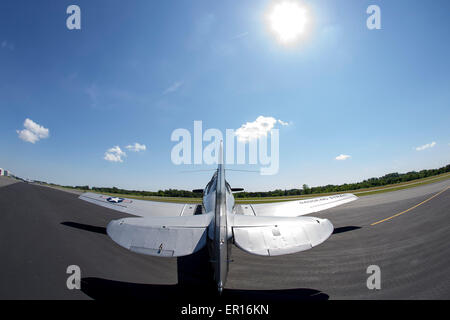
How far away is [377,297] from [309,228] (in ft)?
7.42

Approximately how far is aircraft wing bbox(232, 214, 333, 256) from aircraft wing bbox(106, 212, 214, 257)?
2.44ft

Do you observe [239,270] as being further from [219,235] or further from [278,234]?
[219,235]

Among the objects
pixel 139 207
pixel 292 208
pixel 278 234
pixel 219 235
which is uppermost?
pixel 219 235

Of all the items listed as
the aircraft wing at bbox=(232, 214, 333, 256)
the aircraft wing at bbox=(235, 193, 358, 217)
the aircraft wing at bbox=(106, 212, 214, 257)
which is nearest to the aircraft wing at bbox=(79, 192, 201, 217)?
the aircraft wing at bbox=(235, 193, 358, 217)

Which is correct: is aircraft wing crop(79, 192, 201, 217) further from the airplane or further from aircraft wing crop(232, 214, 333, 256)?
aircraft wing crop(232, 214, 333, 256)

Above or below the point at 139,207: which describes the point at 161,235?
above

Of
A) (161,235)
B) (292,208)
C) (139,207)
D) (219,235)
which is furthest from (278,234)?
(139,207)

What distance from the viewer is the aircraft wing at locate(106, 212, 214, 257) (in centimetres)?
237

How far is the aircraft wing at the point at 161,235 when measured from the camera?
237 centimetres

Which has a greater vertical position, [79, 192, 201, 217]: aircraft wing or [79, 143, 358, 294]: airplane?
[79, 143, 358, 294]: airplane

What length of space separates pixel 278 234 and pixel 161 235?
2208 millimetres

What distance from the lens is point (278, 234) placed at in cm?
267

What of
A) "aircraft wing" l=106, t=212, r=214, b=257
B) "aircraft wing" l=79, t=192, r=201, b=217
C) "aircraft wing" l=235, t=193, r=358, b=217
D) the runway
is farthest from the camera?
"aircraft wing" l=235, t=193, r=358, b=217
